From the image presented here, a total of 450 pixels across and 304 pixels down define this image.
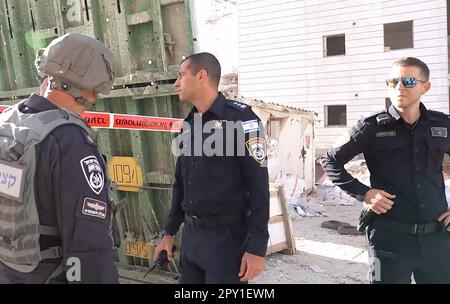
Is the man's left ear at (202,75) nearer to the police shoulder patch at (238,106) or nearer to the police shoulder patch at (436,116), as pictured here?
the police shoulder patch at (238,106)

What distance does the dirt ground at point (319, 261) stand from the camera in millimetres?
4262

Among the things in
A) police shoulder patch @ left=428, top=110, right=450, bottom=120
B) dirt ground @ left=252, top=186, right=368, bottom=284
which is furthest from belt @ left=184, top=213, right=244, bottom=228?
dirt ground @ left=252, top=186, right=368, bottom=284

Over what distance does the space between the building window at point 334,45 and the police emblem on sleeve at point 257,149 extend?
14.5 m

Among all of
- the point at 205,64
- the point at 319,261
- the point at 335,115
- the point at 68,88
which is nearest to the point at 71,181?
the point at 68,88

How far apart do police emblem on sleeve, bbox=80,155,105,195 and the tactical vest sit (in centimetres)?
15

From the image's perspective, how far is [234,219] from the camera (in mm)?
2320

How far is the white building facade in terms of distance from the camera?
45.9 ft

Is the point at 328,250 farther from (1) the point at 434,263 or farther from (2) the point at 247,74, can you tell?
(2) the point at 247,74

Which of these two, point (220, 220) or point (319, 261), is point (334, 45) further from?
point (220, 220)

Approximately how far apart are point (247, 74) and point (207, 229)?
15747mm

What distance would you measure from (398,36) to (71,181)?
60.0 ft

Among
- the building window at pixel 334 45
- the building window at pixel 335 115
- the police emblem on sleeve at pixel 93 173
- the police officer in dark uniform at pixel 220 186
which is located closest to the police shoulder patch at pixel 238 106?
the police officer in dark uniform at pixel 220 186

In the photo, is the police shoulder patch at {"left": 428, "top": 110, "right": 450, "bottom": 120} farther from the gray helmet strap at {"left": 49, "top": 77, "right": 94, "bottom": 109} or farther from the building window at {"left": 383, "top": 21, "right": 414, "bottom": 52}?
the building window at {"left": 383, "top": 21, "right": 414, "bottom": 52}

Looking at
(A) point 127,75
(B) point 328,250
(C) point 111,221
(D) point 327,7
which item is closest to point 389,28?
(D) point 327,7
